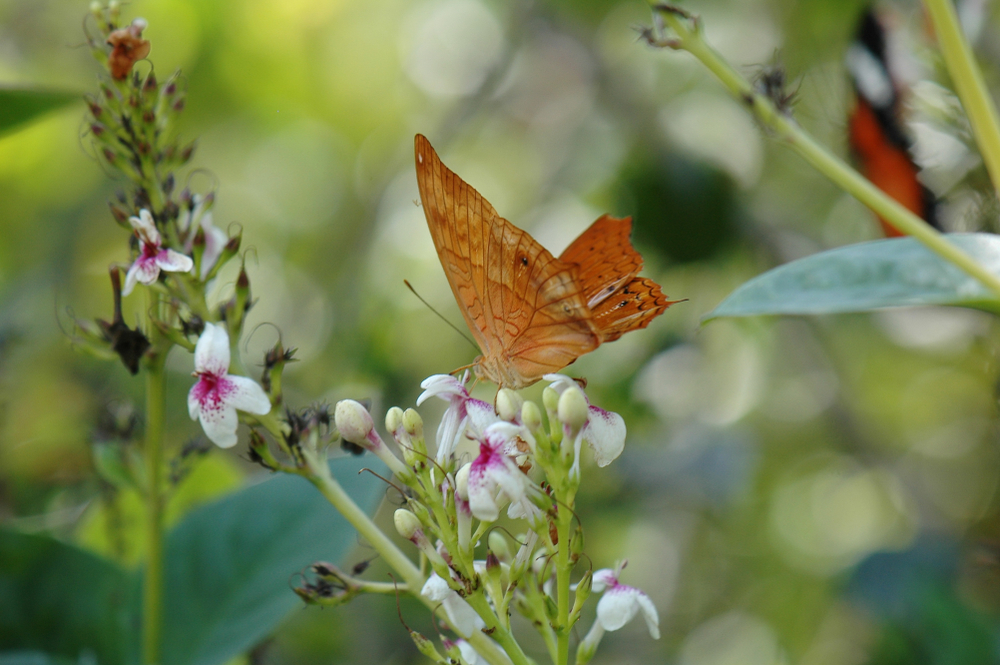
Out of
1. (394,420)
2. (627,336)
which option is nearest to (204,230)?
(394,420)

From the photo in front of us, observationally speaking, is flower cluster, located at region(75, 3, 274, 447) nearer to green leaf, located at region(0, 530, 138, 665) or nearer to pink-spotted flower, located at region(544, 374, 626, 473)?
pink-spotted flower, located at region(544, 374, 626, 473)

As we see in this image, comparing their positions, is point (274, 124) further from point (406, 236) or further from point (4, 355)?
point (4, 355)

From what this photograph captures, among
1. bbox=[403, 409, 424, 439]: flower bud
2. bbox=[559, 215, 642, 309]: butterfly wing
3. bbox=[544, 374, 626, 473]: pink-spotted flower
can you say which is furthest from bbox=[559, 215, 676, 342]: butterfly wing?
bbox=[403, 409, 424, 439]: flower bud

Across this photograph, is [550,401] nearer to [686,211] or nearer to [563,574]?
[563,574]

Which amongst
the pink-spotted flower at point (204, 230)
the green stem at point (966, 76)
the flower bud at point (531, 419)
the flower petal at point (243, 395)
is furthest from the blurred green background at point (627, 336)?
the green stem at point (966, 76)

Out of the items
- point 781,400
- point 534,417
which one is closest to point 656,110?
point 781,400

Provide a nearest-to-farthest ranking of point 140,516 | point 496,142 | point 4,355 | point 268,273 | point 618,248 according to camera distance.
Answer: point 618,248 → point 140,516 → point 4,355 → point 268,273 → point 496,142

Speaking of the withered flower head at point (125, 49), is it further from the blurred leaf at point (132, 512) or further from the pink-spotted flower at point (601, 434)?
the blurred leaf at point (132, 512)
